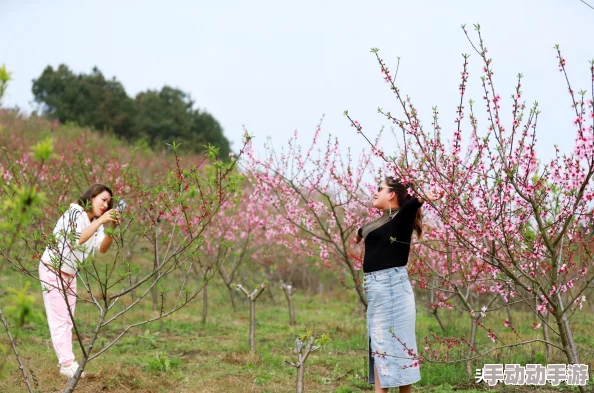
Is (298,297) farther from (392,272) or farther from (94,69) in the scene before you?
(94,69)

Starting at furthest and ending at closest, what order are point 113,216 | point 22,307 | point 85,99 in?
point 85,99
point 113,216
point 22,307

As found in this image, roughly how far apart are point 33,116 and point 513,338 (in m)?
20.2

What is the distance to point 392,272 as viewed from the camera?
12.6 ft

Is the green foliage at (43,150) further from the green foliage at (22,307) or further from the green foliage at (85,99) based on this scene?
the green foliage at (85,99)

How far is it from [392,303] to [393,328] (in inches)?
6.6

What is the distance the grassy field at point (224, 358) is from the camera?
4.89 meters

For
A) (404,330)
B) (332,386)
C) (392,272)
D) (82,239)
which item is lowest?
(332,386)

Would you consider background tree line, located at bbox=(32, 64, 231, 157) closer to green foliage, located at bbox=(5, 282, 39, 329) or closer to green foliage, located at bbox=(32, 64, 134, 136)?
green foliage, located at bbox=(32, 64, 134, 136)

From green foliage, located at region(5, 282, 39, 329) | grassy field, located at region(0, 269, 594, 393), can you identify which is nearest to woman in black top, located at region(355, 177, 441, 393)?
grassy field, located at region(0, 269, 594, 393)

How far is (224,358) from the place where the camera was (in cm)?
609

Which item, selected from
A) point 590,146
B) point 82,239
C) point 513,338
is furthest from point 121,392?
point 513,338

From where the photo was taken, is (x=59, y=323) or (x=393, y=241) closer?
(x=393, y=241)

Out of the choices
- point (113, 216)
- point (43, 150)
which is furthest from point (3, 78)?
point (113, 216)

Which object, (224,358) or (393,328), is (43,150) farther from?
(224,358)
